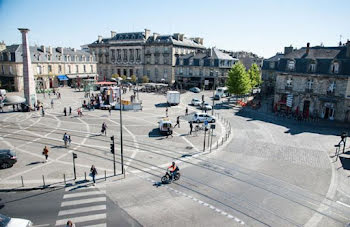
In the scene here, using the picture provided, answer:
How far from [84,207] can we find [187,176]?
7.18 metres

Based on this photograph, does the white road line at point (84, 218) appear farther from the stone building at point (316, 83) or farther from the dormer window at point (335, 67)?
the dormer window at point (335, 67)

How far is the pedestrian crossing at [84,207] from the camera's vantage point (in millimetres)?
12711

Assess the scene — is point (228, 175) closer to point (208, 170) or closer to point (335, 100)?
point (208, 170)

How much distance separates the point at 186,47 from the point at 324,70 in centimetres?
4745

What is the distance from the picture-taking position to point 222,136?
91.6 feet

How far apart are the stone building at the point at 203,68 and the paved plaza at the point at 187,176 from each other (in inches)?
1392

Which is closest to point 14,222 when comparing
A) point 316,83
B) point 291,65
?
point 316,83

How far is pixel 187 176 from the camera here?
59.0 ft

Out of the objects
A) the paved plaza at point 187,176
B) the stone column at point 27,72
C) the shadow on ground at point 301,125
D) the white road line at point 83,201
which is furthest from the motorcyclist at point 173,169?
the stone column at point 27,72

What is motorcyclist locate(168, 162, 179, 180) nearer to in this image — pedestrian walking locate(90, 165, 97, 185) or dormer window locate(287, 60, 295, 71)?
pedestrian walking locate(90, 165, 97, 185)

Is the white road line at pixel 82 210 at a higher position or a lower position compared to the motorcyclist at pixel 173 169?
lower

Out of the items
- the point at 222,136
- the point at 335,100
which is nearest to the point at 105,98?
the point at 222,136

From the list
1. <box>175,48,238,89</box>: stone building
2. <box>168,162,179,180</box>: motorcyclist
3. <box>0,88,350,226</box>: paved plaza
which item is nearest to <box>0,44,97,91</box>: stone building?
<box>175,48,238,89</box>: stone building

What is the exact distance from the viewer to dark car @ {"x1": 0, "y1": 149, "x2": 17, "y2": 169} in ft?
61.5
